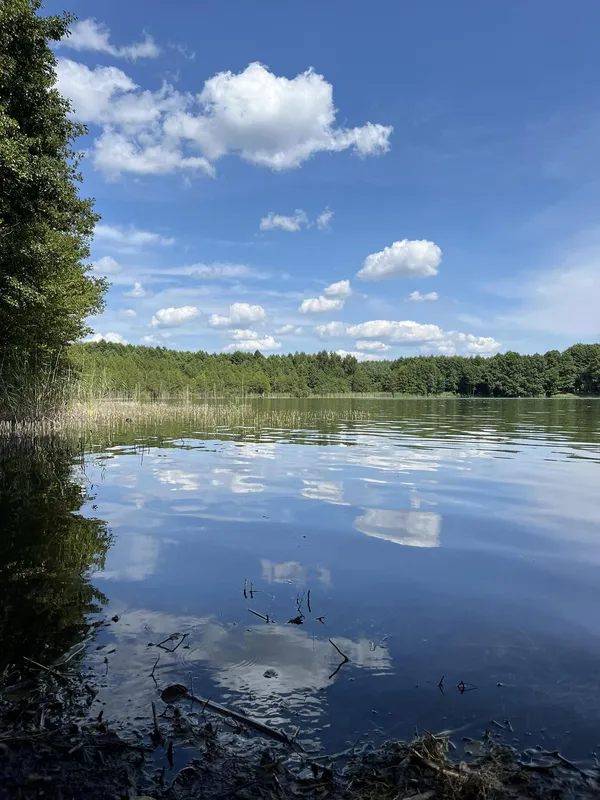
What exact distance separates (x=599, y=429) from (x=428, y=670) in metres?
32.6

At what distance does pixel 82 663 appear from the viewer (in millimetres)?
4918

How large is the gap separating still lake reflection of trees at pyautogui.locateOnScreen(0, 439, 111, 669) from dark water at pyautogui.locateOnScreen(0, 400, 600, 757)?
0.11 feet

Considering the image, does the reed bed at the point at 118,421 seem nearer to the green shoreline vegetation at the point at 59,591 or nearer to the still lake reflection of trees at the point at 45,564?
the green shoreline vegetation at the point at 59,591

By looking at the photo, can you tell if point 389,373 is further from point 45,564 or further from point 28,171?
point 45,564

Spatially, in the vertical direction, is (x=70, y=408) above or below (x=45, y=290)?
below

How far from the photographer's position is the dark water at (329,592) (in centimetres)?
449

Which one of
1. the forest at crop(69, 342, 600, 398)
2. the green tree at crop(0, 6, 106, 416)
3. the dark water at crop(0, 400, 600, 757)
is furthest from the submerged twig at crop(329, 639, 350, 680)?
the forest at crop(69, 342, 600, 398)

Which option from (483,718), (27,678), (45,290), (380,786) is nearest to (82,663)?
(27,678)

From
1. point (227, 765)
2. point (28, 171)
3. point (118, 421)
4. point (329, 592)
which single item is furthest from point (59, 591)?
point (118, 421)

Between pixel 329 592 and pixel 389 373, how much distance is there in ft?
562

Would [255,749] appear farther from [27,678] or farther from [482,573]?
[482,573]

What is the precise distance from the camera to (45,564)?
24.9 feet

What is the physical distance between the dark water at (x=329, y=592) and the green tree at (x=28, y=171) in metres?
8.24

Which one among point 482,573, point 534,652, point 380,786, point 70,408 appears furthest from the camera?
point 70,408
